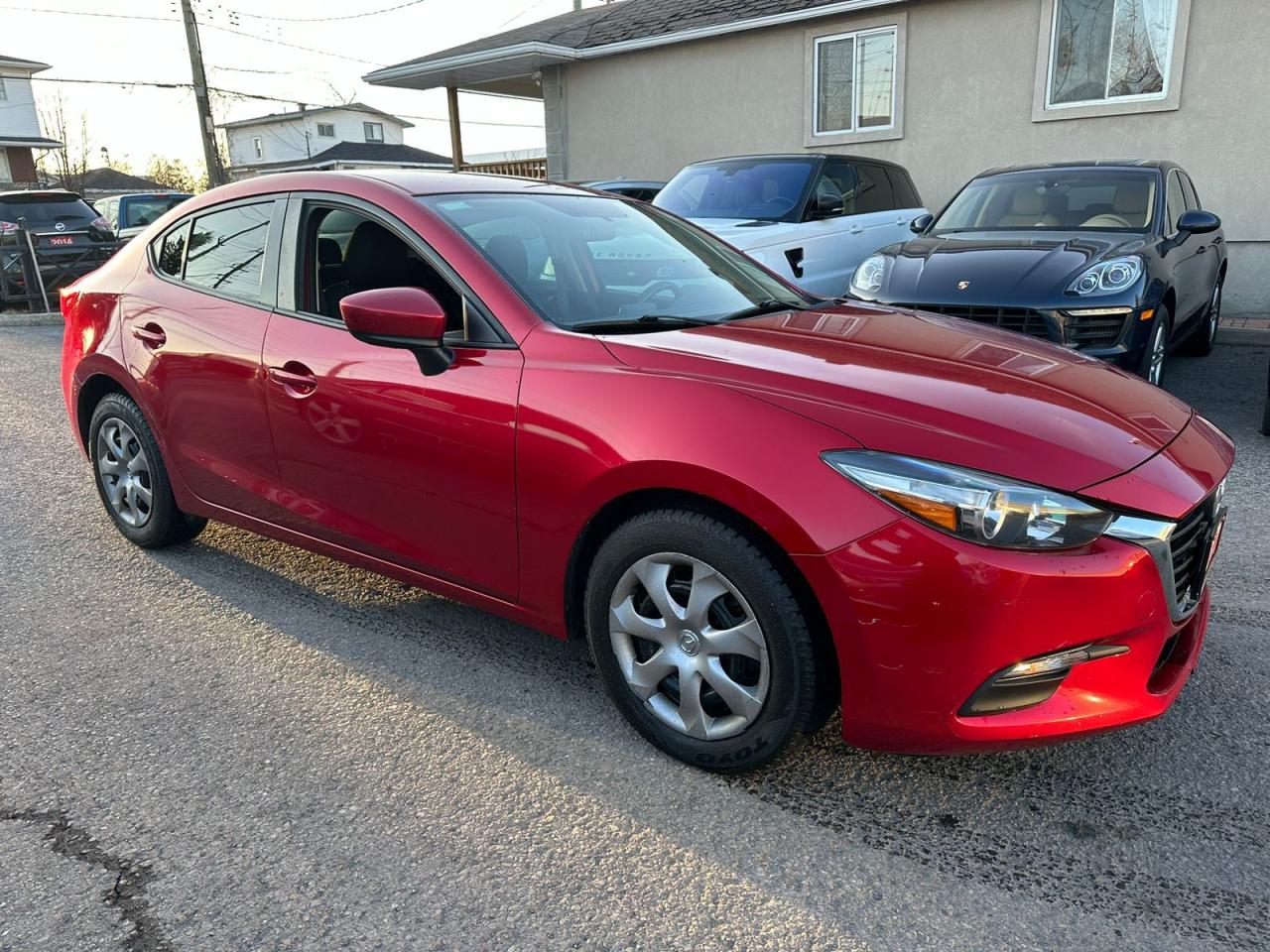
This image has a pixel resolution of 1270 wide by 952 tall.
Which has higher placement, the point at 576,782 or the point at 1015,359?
the point at 1015,359

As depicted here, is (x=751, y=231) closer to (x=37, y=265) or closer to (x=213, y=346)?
(x=213, y=346)

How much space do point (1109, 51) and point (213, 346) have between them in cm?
1102

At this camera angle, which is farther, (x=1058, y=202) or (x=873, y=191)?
(x=873, y=191)

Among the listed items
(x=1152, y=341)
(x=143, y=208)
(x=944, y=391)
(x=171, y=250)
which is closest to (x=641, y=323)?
(x=944, y=391)

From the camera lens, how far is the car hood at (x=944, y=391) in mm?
2254

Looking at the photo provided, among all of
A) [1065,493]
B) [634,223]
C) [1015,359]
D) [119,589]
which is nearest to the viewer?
[1065,493]

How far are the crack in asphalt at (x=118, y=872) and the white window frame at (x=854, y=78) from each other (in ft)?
40.5

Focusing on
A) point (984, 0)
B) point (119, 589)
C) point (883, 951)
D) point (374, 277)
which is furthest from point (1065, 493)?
point (984, 0)

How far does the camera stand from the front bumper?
2.14 m

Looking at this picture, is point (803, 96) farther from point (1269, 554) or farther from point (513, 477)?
point (513, 477)

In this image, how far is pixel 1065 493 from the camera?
2188mm

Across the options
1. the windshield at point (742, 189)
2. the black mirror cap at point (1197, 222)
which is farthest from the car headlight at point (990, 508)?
the windshield at point (742, 189)

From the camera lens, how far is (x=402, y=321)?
279 cm

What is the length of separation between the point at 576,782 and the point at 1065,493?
1442 millimetres
